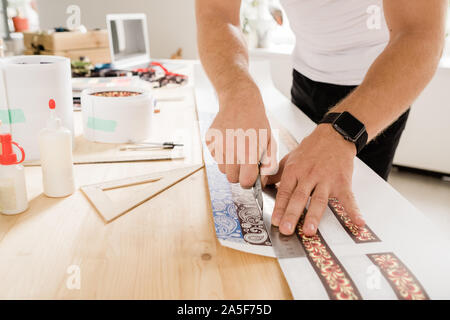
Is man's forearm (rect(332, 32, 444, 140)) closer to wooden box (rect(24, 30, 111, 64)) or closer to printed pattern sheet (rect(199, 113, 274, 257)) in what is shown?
printed pattern sheet (rect(199, 113, 274, 257))

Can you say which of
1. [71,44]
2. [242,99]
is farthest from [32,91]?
[71,44]

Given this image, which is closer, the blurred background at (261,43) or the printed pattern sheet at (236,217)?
the printed pattern sheet at (236,217)

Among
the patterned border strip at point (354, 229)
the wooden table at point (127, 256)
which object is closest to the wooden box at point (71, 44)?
the wooden table at point (127, 256)

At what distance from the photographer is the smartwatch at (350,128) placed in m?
0.74

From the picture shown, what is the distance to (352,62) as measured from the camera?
4.00 feet

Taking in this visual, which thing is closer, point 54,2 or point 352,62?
point 352,62

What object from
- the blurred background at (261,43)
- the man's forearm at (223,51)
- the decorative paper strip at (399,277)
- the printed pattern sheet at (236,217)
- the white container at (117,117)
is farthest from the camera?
the blurred background at (261,43)

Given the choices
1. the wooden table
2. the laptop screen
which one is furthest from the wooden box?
the wooden table

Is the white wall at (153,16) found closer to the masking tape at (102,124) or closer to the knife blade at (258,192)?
the masking tape at (102,124)

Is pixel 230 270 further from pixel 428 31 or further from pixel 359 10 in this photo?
pixel 359 10

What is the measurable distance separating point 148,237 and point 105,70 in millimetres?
1398

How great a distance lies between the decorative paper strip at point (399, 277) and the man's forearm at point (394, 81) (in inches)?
11.6

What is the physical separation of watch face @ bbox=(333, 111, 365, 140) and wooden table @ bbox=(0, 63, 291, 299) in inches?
11.9

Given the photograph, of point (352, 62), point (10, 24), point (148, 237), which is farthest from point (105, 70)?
point (10, 24)
